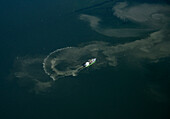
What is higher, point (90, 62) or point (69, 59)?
point (69, 59)

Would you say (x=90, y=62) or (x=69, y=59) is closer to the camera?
(x=90, y=62)

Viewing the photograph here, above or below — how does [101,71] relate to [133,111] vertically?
above

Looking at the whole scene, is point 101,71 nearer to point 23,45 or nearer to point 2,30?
point 23,45

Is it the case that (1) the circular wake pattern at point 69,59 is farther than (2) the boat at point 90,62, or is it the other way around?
(2) the boat at point 90,62

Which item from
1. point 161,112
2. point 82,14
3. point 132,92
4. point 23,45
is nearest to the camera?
point 161,112

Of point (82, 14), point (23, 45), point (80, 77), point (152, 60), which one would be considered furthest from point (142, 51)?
point (23, 45)

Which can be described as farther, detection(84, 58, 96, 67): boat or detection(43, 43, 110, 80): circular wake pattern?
detection(84, 58, 96, 67): boat

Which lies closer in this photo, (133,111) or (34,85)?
(133,111)

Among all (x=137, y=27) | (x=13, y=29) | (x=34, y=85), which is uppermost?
(x=13, y=29)
